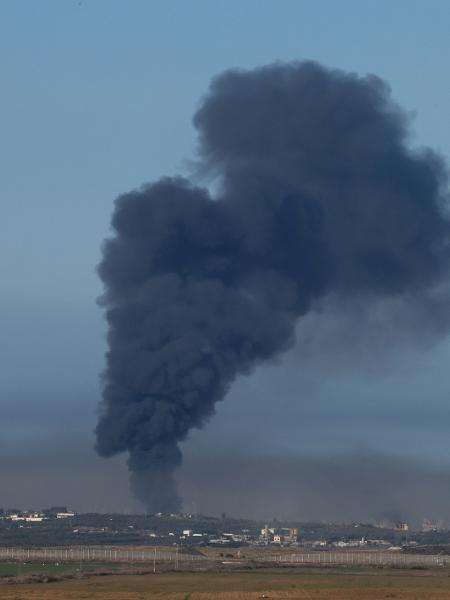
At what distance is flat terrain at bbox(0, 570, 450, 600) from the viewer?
58031mm

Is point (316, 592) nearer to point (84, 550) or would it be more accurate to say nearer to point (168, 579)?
point (168, 579)

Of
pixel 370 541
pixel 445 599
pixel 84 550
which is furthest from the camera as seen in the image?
pixel 370 541

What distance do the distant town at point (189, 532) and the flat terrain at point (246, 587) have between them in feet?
113

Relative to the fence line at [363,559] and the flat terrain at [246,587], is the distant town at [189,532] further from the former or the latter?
the flat terrain at [246,587]

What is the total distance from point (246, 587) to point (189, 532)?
62.6 metres

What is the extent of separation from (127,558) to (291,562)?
12820 mm

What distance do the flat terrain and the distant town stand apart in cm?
3442

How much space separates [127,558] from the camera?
97.9 meters

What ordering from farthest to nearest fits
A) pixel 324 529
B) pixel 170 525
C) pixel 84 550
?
pixel 324 529, pixel 170 525, pixel 84 550

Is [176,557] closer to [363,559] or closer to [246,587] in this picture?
[363,559]

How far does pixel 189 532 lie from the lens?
12606cm

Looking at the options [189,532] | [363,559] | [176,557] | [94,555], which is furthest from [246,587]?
[189,532]

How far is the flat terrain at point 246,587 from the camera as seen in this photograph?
190 ft

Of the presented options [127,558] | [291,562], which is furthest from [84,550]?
[291,562]
